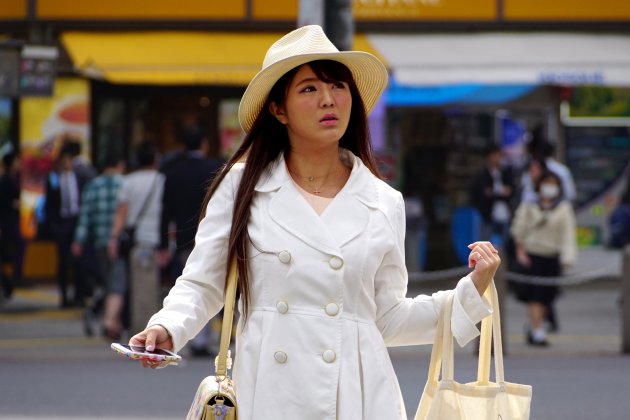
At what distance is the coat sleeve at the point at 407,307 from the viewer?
3.85m

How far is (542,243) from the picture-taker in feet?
42.5

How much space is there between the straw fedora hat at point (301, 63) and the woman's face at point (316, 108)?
6cm

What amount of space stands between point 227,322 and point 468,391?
2.19ft

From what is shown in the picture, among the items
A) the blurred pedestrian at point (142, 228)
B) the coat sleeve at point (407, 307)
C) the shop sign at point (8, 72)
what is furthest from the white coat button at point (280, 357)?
the shop sign at point (8, 72)

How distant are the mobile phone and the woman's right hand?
0.01m

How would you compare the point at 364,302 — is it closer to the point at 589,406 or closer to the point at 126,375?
the point at 589,406

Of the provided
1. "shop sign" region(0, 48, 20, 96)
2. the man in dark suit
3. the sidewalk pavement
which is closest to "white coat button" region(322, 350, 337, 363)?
the sidewalk pavement

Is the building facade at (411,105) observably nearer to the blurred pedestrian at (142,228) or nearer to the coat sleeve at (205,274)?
the blurred pedestrian at (142,228)

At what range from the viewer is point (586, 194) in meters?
19.4

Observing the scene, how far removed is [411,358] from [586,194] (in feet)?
26.7

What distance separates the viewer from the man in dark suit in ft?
51.8

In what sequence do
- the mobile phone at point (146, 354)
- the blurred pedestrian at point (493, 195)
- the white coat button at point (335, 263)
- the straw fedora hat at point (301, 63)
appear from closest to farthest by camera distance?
the mobile phone at point (146, 354) < the white coat button at point (335, 263) < the straw fedora hat at point (301, 63) < the blurred pedestrian at point (493, 195)

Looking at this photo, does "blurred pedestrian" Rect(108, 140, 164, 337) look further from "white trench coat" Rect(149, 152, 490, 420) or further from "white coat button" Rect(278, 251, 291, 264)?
"white coat button" Rect(278, 251, 291, 264)

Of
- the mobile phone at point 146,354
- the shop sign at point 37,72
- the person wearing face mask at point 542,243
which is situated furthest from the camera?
the shop sign at point 37,72
